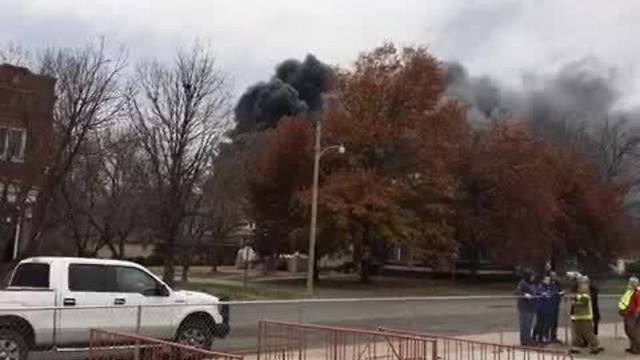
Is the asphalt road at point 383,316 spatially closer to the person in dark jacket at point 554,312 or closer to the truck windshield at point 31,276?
the person in dark jacket at point 554,312

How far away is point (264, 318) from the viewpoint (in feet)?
49.9

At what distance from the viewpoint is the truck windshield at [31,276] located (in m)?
14.3

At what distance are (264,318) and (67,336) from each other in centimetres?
345

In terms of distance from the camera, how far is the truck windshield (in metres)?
14.3

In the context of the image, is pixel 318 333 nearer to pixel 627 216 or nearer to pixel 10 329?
pixel 10 329

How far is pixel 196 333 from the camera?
594 inches

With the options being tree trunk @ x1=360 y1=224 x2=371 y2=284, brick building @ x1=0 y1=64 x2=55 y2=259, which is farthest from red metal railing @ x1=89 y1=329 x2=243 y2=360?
tree trunk @ x1=360 y1=224 x2=371 y2=284

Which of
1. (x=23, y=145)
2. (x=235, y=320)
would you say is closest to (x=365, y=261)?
(x=23, y=145)

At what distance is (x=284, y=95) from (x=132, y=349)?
3352 inches

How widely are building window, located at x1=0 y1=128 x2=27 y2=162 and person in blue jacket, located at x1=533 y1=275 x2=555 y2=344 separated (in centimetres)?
1756

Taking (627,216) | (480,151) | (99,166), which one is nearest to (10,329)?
(99,166)

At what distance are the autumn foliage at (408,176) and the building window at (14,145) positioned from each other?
1851 cm

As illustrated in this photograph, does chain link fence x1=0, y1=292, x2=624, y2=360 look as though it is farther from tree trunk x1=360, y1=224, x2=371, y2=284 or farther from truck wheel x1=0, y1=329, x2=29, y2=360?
tree trunk x1=360, y1=224, x2=371, y2=284

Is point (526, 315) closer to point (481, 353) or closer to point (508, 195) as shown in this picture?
point (481, 353)
